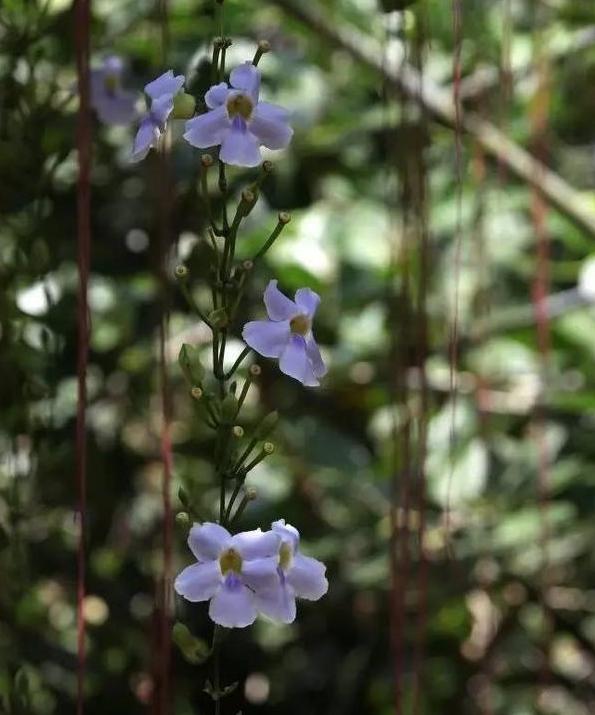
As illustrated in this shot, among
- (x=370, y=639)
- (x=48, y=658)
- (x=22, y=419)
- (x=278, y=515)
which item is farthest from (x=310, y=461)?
(x=22, y=419)

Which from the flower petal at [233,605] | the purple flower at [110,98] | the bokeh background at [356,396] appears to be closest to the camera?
the flower petal at [233,605]

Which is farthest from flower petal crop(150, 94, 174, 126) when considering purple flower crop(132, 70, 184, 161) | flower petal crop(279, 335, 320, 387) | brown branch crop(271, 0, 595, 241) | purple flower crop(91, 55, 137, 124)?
brown branch crop(271, 0, 595, 241)

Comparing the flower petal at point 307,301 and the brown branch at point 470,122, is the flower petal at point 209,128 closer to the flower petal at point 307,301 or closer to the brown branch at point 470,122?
the flower petal at point 307,301

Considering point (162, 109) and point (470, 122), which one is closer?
point (162, 109)

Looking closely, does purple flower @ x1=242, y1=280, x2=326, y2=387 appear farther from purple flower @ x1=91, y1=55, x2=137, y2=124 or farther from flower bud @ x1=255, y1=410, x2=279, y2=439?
purple flower @ x1=91, y1=55, x2=137, y2=124

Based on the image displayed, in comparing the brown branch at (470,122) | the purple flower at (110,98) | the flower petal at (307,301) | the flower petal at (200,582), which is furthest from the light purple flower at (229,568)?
the brown branch at (470,122)

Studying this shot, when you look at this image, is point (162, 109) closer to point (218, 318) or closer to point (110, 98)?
point (218, 318)

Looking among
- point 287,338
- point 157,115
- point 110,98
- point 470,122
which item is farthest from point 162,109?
point 470,122
